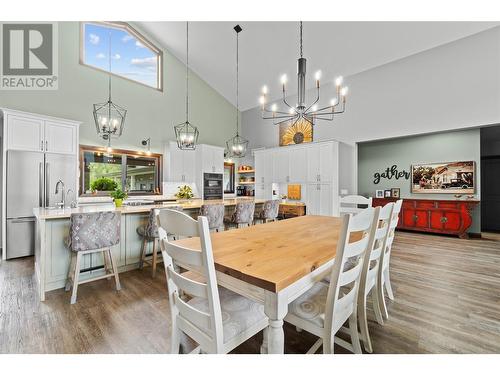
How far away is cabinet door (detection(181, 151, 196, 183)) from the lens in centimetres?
624

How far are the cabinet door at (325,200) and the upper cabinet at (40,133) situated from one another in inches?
207

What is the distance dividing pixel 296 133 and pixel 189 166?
10.4 feet

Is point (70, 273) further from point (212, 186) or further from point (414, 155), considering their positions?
point (414, 155)

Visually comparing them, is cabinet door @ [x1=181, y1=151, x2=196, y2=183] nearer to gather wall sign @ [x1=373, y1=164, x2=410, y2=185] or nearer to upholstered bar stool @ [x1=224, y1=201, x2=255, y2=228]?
upholstered bar stool @ [x1=224, y1=201, x2=255, y2=228]

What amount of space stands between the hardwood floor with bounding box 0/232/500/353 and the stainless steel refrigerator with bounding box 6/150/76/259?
2.67ft

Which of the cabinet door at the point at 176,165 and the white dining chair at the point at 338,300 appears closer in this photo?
the white dining chair at the point at 338,300

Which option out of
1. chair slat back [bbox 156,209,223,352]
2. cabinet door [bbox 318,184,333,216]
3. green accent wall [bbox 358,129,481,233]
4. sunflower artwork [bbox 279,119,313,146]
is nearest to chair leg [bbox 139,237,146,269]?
chair slat back [bbox 156,209,223,352]

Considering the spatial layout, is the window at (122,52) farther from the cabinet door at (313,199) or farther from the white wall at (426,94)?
the cabinet door at (313,199)

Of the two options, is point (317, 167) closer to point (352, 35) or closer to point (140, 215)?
point (352, 35)

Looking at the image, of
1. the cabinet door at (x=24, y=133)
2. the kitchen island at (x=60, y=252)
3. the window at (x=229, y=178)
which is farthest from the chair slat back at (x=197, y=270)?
the window at (x=229, y=178)

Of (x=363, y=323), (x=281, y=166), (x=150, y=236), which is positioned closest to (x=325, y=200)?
(x=281, y=166)

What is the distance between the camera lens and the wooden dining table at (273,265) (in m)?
0.98
